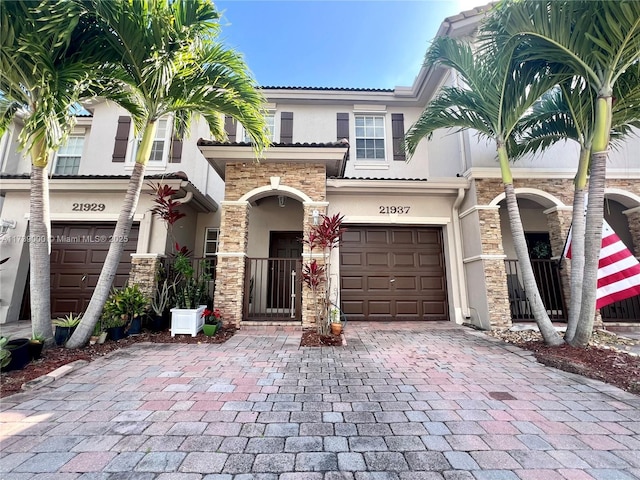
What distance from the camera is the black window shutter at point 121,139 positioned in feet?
32.0

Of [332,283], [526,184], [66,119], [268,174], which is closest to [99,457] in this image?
[66,119]

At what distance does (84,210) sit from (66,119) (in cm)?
466

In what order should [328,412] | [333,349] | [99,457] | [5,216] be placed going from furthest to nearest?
[5,216], [333,349], [328,412], [99,457]

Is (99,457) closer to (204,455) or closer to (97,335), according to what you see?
(204,455)

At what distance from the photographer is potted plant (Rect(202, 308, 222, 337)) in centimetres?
580

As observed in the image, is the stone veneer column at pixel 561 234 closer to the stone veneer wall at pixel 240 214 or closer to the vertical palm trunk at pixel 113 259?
the stone veneer wall at pixel 240 214

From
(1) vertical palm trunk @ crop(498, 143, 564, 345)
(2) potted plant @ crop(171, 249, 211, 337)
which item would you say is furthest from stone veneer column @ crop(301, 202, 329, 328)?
(1) vertical palm trunk @ crop(498, 143, 564, 345)

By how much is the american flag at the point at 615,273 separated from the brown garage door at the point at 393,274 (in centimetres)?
319

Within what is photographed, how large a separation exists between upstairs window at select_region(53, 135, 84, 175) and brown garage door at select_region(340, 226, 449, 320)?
10.2 m

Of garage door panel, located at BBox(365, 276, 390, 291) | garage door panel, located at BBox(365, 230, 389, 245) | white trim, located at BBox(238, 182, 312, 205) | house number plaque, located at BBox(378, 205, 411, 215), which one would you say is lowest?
garage door panel, located at BBox(365, 276, 390, 291)

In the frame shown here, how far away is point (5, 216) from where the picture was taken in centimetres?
746

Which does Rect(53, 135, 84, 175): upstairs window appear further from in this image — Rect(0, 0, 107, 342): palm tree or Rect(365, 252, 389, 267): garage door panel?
Rect(365, 252, 389, 267): garage door panel

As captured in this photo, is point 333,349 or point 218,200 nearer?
point 333,349

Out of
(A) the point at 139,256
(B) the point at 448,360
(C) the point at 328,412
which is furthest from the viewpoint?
(A) the point at 139,256
